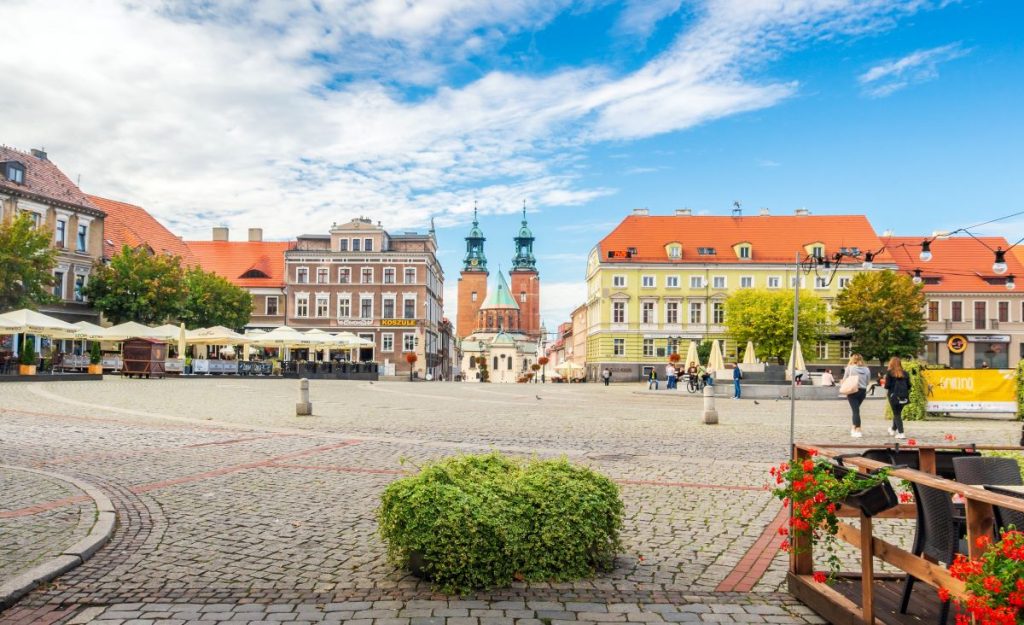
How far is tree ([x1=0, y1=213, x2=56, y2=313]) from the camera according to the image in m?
41.2

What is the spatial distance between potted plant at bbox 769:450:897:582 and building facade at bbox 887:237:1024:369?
72.6 m

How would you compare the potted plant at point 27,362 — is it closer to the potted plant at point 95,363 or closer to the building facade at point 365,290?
the potted plant at point 95,363

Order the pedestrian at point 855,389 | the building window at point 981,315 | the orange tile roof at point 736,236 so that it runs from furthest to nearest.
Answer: the orange tile roof at point 736,236, the building window at point 981,315, the pedestrian at point 855,389

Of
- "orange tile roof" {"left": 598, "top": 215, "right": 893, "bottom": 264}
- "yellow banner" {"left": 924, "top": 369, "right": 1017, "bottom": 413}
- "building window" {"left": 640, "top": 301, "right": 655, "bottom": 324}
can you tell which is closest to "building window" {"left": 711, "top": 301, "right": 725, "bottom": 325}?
"orange tile roof" {"left": 598, "top": 215, "right": 893, "bottom": 264}

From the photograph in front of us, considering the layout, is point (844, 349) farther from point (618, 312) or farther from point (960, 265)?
point (618, 312)

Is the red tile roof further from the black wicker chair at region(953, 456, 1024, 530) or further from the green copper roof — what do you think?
the green copper roof

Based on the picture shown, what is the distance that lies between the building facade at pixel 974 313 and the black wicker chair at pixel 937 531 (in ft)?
239

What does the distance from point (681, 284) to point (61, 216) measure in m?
48.9

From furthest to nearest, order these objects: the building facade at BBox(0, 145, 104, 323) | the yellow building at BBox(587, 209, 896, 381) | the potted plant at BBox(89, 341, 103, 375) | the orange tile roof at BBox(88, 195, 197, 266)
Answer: the yellow building at BBox(587, 209, 896, 381) < the orange tile roof at BBox(88, 195, 197, 266) < the building facade at BBox(0, 145, 104, 323) < the potted plant at BBox(89, 341, 103, 375)

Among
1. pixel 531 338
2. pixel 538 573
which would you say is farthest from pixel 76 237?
pixel 531 338

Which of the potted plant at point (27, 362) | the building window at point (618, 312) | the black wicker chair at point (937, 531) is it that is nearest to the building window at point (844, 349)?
the building window at point (618, 312)

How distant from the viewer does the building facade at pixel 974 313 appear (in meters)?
70.9

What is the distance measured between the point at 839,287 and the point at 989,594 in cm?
7365

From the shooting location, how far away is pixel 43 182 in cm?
5412
